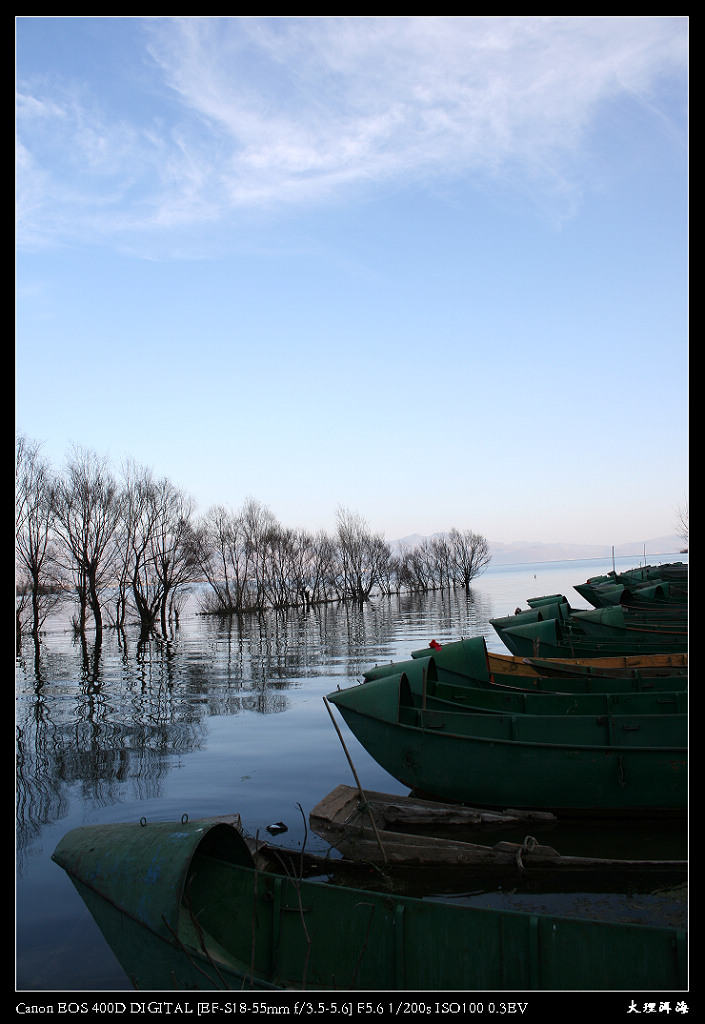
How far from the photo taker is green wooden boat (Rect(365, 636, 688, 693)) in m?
13.5

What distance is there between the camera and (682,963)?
175 inches

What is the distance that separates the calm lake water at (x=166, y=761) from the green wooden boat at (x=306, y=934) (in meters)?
1.27

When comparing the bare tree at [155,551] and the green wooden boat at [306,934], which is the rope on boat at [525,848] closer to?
the green wooden boat at [306,934]

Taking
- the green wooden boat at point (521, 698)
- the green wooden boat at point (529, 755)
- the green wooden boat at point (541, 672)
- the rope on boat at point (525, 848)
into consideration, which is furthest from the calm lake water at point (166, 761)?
the green wooden boat at point (541, 672)

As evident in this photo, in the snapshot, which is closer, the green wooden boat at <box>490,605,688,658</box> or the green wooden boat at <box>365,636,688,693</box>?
the green wooden boat at <box>365,636,688,693</box>

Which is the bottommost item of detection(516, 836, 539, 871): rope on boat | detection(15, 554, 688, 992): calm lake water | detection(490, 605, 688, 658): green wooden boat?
detection(15, 554, 688, 992): calm lake water

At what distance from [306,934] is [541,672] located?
451 inches

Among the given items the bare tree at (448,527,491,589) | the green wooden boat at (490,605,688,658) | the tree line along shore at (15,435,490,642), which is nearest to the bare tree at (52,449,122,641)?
the tree line along shore at (15,435,490,642)

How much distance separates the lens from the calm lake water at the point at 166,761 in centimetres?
714

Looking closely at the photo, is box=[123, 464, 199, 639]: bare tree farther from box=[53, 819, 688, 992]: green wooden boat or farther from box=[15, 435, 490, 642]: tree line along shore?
box=[53, 819, 688, 992]: green wooden boat

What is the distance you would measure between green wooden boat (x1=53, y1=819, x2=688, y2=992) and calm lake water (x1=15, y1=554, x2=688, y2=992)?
127cm

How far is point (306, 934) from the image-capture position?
474cm

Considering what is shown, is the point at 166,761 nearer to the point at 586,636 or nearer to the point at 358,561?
the point at 586,636
